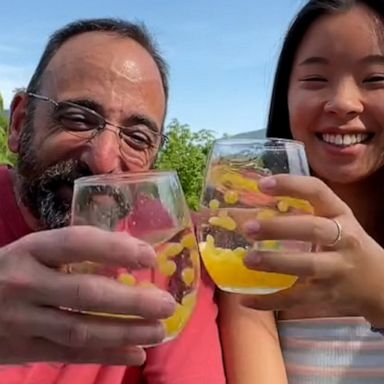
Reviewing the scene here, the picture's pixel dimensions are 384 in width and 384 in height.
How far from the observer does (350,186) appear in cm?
227

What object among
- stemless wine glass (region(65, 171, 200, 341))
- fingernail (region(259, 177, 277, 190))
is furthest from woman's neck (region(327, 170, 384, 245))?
stemless wine glass (region(65, 171, 200, 341))

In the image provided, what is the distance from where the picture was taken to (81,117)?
96.9 inches

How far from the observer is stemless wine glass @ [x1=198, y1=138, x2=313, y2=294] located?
1.34 meters

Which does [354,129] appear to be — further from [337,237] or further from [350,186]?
[337,237]

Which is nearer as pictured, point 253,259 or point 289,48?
point 253,259

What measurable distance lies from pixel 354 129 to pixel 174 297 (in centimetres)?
112

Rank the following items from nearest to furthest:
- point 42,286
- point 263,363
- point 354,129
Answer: point 42,286 → point 263,363 → point 354,129

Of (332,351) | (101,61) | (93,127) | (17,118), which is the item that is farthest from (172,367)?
(17,118)

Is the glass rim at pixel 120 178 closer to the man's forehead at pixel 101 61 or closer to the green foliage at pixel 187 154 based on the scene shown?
the man's forehead at pixel 101 61

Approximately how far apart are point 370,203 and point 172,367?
92 centimetres

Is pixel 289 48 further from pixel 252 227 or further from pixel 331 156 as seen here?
pixel 252 227

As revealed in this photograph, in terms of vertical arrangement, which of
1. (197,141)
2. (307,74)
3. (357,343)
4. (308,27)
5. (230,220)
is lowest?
(197,141)

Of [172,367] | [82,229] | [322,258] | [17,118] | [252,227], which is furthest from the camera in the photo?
[17,118]

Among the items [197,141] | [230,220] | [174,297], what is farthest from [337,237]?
[197,141]
